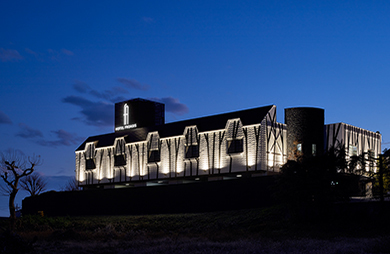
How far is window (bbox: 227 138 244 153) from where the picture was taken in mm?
44656

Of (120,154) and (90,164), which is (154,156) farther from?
(90,164)

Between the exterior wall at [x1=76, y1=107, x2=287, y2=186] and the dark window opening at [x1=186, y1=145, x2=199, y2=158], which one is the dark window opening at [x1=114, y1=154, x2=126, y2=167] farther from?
the dark window opening at [x1=186, y1=145, x2=199, y2=158]

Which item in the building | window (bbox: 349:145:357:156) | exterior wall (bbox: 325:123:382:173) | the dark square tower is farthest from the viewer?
the dark square tower

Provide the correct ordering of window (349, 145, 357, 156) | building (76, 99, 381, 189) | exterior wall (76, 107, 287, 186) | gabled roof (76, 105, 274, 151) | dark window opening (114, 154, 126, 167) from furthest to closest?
A: 1. dark window opening (114, 154, 126, 167)
2. window (349, 145, 357, 156)
3. gabled roof (76, 105, 274, 151)
4. building (76, 99, 381, 189)
5. exterior wall (76, 107, 287, 186)

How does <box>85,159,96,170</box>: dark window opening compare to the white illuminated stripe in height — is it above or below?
below

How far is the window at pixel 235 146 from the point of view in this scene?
1758 inches

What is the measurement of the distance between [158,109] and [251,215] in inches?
1250

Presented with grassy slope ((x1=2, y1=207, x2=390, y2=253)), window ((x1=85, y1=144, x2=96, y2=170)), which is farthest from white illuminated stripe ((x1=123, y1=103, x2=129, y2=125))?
grassy slope ((x1=2, y1=207, x2=390, y2=253))

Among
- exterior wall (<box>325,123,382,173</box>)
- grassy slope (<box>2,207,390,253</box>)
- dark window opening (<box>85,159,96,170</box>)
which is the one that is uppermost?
exterior wall (<box>325,123,382,173</box>)

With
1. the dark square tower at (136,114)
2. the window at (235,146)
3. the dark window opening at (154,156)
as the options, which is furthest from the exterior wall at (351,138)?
the dark square tower at (136,114)

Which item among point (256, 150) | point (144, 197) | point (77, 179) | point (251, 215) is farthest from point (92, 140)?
point (251, 215)

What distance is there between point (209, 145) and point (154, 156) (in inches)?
305

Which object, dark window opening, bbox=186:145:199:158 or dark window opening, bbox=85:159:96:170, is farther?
dark window opening, bbox=85:159:96:170

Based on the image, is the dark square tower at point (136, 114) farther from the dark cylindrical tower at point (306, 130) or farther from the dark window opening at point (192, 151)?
the dark cylindrical tower at point (306, 130)
